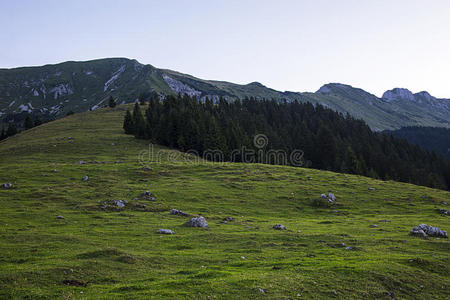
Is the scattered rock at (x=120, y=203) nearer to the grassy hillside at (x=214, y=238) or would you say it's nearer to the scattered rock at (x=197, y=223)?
the grassy hillside at (x=214, y=238)

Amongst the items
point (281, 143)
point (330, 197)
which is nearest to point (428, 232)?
point (330, 197)

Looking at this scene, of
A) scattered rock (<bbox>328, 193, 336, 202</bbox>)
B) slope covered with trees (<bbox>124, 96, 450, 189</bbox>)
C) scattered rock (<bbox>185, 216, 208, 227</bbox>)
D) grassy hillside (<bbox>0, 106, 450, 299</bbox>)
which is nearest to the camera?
grassy hillside (<bbox>0, 106, 450, 299</bbox>)

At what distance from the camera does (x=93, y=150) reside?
78.9 m

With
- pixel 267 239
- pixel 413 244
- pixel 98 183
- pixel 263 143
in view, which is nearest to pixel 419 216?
pixel 413 244

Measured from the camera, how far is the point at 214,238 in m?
24.0

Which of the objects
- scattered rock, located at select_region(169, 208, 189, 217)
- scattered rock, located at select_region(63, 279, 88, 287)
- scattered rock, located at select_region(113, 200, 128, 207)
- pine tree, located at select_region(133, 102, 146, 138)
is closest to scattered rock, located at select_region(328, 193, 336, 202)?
scattered rock, located at select_region(169, 208, 189, 217)

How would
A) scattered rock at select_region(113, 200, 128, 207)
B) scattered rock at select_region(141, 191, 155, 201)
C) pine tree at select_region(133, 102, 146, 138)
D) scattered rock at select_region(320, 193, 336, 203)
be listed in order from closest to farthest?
scattered rock at select_region(113, 200, 128, 207), scattered rock at select_region(141, 191, 155, 201), scattered rock at select_region(320, 193, 336, 203), pine tree at select_region(133, 102, 146, 138)

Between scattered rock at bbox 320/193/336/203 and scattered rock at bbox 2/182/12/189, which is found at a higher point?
scattered rock at bbox 2/182/12/189

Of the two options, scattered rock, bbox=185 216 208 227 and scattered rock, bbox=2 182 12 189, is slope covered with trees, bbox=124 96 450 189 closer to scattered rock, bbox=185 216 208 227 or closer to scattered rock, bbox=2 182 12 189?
scattered rock, bbox=2 182 12 189

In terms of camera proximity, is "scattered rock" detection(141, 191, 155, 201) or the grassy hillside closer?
the grassy hillside

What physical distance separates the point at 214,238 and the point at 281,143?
88.9 metres

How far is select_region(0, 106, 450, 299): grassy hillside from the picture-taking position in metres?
13.2

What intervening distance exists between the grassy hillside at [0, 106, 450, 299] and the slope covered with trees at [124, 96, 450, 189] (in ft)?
101

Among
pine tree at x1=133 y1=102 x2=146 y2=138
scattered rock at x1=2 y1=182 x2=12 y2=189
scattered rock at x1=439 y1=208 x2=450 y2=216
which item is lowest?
scattered rock at x1=439 y1=208 x2=450 y2=216
